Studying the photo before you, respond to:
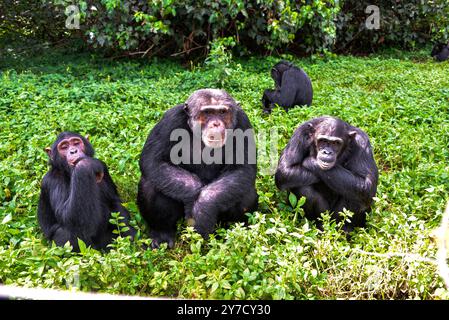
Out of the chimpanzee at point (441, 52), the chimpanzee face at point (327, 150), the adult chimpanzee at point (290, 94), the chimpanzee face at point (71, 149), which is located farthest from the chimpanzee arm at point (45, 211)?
the chimpanzee at point (441, 52)

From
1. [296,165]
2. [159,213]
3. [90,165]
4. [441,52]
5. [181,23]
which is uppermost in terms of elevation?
[181,23]

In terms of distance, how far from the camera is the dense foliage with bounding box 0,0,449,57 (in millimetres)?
10578

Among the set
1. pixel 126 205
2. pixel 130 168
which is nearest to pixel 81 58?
pixel 130 168

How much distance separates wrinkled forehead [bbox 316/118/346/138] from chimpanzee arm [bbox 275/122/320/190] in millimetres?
156

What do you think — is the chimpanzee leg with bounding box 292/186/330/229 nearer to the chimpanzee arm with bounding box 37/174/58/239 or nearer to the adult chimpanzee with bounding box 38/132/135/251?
the adult chimpanzee with bounding box 38/132/135/251

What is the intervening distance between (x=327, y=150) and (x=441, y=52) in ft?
42.8

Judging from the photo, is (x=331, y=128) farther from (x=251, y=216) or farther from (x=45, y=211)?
(x=45, y=211)

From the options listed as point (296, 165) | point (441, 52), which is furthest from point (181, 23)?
point (441, 52)

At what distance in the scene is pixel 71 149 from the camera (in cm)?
386

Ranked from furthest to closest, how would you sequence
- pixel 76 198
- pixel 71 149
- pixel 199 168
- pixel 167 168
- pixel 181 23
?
pixel 181 23 < pixel 199 168 < pixel 167 168 < pixel 71 149 < pixel 76 198

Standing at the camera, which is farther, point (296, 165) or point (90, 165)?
point (296, 165)

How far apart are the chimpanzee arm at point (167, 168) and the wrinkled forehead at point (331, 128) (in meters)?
1.21

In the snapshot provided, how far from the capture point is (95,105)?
24.4 ft

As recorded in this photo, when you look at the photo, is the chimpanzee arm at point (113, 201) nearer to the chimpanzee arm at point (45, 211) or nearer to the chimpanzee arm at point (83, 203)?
the chimpanzee arm at point (83, 203)
